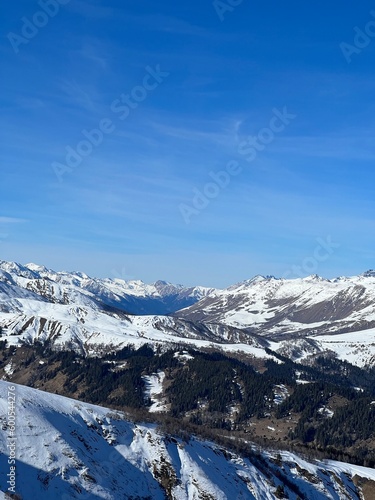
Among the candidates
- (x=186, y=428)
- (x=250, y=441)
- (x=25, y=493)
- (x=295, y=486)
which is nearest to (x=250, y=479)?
(x=295, y=486)

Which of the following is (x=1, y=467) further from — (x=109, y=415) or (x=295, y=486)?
(x=295, y=486)

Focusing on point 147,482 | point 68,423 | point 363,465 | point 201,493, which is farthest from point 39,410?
point 363,465

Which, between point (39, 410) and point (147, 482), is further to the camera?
point (39, 410)

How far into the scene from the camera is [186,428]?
148500 mm

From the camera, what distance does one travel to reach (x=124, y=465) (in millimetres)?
115812

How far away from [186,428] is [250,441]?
29.8m

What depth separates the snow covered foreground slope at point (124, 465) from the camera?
101 m

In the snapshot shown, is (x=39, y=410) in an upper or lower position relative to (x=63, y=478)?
upper

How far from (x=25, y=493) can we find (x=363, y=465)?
126685 millimetres

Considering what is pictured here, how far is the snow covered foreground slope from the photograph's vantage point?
331 ft

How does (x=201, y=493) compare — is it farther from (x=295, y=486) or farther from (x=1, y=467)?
(x=1, y=467)

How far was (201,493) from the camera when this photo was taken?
112438 millimetres

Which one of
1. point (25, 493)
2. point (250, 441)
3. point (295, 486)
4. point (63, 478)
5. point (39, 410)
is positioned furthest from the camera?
point (250, 441)

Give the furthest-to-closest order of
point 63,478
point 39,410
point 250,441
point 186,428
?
1. point 250,441
2. point 186,428
3. point 39,410
4. point 63,478
